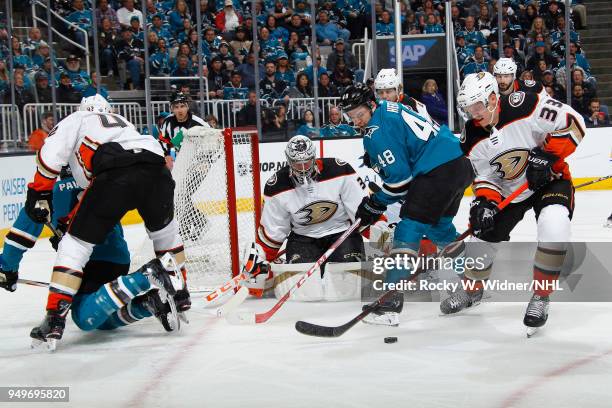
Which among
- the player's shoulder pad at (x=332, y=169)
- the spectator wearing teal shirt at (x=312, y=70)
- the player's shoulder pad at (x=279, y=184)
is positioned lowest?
the player's shoulder pad at (x=279, y=184)

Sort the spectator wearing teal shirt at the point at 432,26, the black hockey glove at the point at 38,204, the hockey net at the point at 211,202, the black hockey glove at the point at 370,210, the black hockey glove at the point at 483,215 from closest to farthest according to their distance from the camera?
the black hockey glove at the point at 38,204
the black hockey glove at the point at 483,215
the black hockey glove at the point at 370,210
the hockey net at the point at 211,202
the spectator wearing teal shirt at the point at 432,26

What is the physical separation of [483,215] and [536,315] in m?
0.44

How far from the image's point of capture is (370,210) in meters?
3.85

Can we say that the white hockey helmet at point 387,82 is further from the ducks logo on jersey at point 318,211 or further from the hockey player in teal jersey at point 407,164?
the hockey player in teal jersey at point 407,164

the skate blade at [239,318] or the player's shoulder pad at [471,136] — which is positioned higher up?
the player's shoulder pad at [471,136]

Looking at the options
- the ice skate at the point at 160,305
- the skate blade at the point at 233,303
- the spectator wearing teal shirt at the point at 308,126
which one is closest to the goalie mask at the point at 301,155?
the skate blade at the point at 233,303

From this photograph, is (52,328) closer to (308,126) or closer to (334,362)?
(334,362)

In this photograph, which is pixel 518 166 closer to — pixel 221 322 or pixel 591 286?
pixel 591 286


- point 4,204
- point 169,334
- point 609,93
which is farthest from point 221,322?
point 609,93

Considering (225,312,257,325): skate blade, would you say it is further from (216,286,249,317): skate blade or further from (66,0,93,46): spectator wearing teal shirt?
(66,0,93,46): spectator wearing teal shirt

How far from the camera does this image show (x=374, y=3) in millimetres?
8969

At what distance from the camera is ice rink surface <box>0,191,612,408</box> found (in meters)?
2.73

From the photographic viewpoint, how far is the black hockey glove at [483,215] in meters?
3.60

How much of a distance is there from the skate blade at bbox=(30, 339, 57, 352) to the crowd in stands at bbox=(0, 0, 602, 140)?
4686 mm
